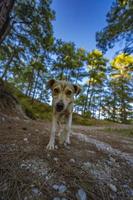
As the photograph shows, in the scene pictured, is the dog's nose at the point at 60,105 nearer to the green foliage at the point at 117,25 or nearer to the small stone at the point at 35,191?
the small stone at the point at 35,191

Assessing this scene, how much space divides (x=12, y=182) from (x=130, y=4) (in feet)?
26.0

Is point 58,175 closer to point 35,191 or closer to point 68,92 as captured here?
point 35,191

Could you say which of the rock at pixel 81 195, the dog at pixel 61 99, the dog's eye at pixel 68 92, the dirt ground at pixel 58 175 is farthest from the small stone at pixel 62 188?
the dog's eye at pixel 68 92

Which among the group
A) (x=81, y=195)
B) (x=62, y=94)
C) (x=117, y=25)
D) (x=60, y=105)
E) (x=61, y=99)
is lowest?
(x=81, y=195)

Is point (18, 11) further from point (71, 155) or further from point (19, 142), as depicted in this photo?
point (71, 155)

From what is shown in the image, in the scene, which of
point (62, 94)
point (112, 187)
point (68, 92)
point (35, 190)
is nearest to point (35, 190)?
point (35, 190)

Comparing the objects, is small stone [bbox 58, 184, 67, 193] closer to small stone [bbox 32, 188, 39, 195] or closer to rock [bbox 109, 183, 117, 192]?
small stone [bbox 32, 188, 39, 195]

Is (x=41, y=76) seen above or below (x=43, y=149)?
above

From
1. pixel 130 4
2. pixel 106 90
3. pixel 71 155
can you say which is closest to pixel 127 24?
pixel 130 4

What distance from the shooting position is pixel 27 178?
159 cm

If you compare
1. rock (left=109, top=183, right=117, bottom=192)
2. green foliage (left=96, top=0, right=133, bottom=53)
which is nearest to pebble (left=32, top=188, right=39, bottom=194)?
rock (left=109, top=183, right=117, bottom=192)

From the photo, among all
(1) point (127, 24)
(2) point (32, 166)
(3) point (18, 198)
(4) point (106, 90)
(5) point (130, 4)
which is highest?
(4) point (106, 90)

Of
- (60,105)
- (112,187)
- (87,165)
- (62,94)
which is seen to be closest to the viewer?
(112,187)

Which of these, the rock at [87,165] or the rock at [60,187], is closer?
the rock at [60,187]
